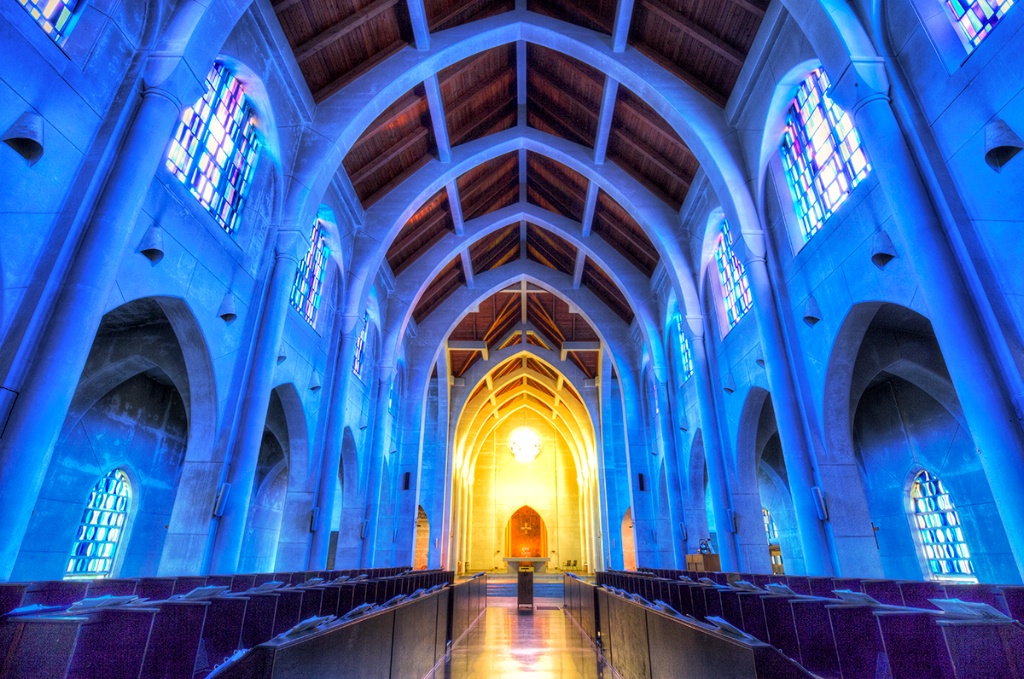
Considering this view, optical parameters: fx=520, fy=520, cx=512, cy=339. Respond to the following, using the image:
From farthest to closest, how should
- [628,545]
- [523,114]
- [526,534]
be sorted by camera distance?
[526,534] < [628,545] < [523,114]

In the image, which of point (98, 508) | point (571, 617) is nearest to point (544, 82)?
point (571, 617)

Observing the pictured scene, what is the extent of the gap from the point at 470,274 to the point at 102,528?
13977mm

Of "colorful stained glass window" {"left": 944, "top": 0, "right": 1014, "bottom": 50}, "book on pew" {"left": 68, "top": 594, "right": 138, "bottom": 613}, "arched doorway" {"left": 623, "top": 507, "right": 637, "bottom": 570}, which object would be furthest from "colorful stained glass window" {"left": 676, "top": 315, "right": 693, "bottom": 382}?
"arched doorway" {"left": 623, "top": 507, "right": 637, "bottom": 570}

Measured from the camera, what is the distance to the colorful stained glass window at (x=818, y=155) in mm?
7893

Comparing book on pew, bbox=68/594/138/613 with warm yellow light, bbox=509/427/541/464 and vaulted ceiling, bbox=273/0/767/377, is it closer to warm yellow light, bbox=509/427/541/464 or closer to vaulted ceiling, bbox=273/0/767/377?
vaulted ceiling, bbox=273/0/767/377

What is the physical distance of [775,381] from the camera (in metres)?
9.17

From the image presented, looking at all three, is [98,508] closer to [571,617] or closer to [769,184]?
[571,617]

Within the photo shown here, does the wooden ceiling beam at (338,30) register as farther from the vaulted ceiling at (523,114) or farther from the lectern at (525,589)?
the lectern at (525,589)

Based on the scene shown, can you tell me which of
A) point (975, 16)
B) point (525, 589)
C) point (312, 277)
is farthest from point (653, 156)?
point (525, 589)

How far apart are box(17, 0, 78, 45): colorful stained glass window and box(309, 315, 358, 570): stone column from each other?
27.5 feet

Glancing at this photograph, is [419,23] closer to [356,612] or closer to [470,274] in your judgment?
[470,274]

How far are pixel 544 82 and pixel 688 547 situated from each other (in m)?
14.0

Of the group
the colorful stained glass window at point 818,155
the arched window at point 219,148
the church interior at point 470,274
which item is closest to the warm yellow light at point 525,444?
the church interior at point 470,274

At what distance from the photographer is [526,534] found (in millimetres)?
35875
